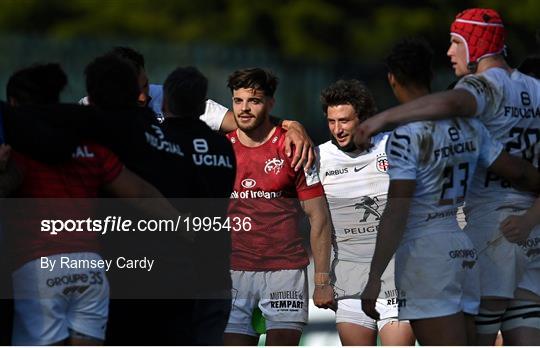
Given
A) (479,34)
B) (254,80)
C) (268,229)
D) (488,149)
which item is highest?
(254,80)

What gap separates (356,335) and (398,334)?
0.83 ft

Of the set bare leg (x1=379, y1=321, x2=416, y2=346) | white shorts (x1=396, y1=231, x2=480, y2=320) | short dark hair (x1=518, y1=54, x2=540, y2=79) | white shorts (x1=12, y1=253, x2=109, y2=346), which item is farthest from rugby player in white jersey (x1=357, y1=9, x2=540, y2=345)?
white shorts (x1=12, y1=253, x2=109, y2=346)

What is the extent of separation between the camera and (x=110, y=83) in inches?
209

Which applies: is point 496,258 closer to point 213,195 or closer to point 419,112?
point 419,112

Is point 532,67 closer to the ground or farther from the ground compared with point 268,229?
farther from the ground

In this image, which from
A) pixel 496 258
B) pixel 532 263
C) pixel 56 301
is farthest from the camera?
pixel 532 263

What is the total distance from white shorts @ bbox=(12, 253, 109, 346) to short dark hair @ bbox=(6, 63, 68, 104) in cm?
71

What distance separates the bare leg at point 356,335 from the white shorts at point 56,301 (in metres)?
2.04

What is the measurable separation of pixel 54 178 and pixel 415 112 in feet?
5.28

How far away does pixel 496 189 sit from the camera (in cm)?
588

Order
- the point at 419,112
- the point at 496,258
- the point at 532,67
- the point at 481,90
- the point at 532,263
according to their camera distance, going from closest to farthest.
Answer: the point at 419,112 < the point at 481,90 < the point at 496,258 < the point at 532,263 < the point at 532,67

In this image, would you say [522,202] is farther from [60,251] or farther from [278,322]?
[60,251]

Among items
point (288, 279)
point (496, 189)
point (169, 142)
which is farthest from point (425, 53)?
point (288, 279)

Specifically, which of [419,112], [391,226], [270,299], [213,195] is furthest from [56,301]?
[270,299]
